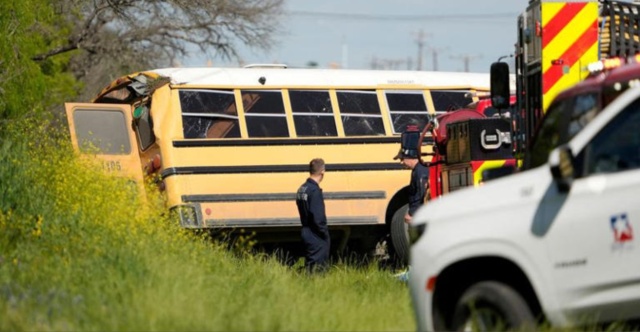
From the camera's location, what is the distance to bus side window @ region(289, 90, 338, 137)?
18.6 metres

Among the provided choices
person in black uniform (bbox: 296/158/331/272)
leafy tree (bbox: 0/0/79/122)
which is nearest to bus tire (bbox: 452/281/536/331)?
person in black uniform (bbox: 296/158/331/272)

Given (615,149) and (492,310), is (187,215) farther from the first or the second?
(615,149)

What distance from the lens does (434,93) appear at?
763 inches

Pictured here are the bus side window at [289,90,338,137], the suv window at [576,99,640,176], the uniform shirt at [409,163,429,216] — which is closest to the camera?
the suv window at [576,99,640,176]

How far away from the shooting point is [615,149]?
8273mm

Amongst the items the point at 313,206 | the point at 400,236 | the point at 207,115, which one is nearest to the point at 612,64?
the point at 313,206

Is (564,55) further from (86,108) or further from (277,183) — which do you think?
(86,108)

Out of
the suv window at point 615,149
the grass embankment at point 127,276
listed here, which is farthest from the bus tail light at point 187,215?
the suv window at point 615,149

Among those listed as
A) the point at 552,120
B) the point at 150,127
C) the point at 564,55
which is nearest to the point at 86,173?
the point at 150,127

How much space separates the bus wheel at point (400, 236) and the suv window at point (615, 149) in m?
9.37

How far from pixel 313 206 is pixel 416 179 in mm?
1353

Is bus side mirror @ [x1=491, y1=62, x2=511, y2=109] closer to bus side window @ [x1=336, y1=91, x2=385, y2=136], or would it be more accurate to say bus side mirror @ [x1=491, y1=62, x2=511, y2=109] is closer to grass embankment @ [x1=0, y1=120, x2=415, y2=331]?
grass embankment @ [x1=0, y1=120, x2=415, y2=331]

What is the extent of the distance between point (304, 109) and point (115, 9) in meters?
4.45

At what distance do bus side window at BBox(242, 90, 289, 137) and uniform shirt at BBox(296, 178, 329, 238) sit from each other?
226cm
